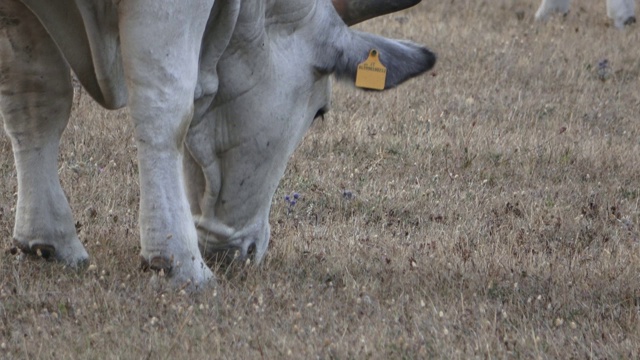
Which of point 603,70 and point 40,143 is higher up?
point 40,143

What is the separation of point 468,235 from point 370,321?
6.92ft

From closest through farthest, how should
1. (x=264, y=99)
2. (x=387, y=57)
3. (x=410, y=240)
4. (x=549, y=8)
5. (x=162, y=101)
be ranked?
(x=162, y=101)
(x=264, y=99)
(x=387, y=57)
(x=410, y=240)
(x=549, y=8)

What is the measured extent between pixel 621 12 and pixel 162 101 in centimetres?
1161

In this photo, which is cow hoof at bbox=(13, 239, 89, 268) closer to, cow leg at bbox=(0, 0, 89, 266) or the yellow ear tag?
cow leg at bbox=(0, 0, 89, 266)

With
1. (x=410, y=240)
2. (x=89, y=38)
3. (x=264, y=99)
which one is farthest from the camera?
(x=410, y=240)

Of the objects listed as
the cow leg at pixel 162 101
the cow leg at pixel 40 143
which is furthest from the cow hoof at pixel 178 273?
the cow leg at pixel 40 143

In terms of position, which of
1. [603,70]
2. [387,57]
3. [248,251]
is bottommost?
[603,70]

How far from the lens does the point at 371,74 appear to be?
6.14 meters

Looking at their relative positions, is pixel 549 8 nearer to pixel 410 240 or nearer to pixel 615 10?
pixel 615 10

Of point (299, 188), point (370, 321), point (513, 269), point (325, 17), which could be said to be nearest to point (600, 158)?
point (299, 188)

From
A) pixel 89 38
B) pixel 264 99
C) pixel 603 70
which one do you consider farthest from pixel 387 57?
pixel 603 70

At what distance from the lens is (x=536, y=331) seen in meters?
5.38

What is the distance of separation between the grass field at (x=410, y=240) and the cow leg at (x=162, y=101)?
27 cm

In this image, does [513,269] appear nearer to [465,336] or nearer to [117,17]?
[465,336]
